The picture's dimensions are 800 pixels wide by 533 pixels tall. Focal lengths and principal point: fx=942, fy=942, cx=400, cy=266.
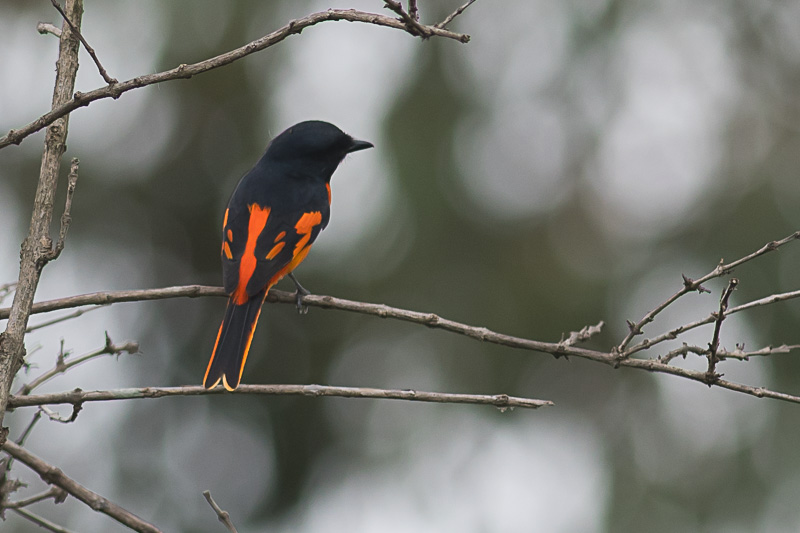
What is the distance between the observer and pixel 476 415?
492 inches

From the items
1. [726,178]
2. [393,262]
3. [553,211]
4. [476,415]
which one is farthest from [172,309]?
[726,178]

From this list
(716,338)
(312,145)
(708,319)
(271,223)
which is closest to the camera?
(716,338)

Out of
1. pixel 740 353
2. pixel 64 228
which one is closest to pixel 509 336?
pixel 740 353

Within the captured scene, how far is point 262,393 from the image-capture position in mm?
2803

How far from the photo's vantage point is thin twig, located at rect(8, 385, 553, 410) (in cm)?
259

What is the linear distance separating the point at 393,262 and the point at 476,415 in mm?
2665

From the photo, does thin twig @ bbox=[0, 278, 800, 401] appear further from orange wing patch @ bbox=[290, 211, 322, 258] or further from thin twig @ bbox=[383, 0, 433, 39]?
orange wing patch @ bbox=[290, 211, 322, 258]

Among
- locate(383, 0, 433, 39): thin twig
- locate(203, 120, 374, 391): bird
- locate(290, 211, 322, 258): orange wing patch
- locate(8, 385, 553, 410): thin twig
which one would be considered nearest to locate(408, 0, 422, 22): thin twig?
locate(383, 0, 433, 39): thin twig

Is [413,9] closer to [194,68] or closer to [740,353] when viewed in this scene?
[194,68]

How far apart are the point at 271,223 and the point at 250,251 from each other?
36 centimetres

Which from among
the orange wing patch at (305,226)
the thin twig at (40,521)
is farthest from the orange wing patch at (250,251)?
the thin twig at (40,521)

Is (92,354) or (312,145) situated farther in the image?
(312,145)

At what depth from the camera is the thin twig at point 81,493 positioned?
7.84 ft

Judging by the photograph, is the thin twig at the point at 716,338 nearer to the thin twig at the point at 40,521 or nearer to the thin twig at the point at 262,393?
the thin twig at the point at 262,393
